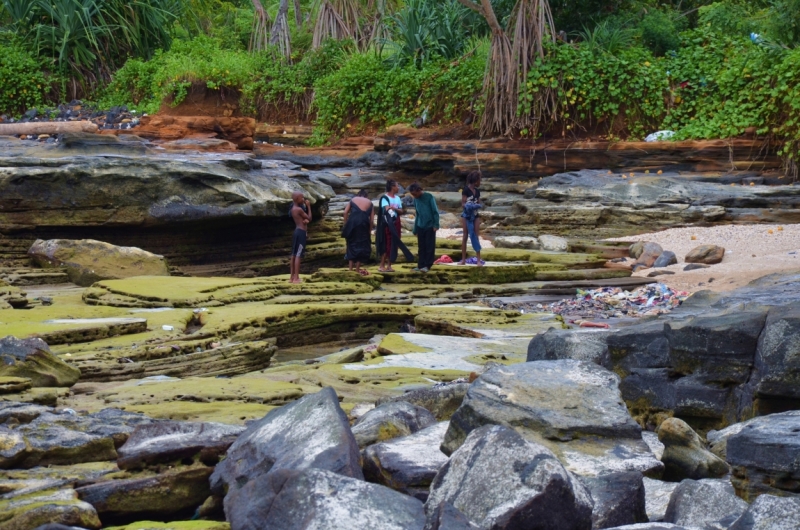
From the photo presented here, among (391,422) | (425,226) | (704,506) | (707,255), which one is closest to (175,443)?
(391,422)

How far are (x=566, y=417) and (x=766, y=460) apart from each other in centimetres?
88

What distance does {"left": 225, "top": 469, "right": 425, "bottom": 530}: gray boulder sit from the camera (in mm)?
3219

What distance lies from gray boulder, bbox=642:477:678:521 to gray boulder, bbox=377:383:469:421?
1292mm

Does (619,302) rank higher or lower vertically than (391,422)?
lower

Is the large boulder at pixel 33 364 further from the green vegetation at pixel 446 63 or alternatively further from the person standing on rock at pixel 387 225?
the green vegetation at pixel 446 63

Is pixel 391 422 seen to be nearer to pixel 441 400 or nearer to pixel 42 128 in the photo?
pixel 441 400

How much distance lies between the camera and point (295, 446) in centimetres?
387

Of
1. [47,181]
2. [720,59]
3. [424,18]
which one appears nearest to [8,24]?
[424,18]

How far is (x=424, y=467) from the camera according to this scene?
3850mm

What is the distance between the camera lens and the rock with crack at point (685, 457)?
164 inches

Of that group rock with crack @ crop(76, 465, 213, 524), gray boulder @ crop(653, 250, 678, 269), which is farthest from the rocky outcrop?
gray boulder @ crop(653, 250, 678, 269)

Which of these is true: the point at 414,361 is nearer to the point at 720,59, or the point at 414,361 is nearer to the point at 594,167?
the point at 594,167

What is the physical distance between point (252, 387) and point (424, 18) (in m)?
19.1

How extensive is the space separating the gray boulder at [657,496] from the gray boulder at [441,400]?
4.24 ft
